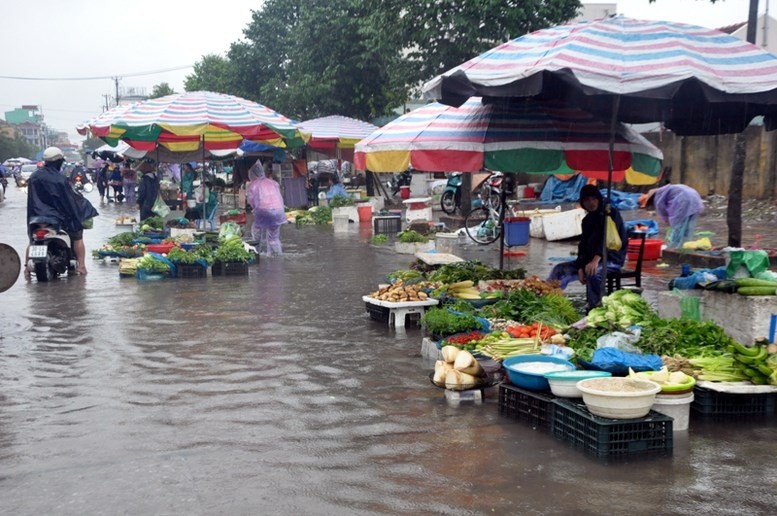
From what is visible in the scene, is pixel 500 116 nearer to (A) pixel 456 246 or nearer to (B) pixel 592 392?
(B) pixel 592 392

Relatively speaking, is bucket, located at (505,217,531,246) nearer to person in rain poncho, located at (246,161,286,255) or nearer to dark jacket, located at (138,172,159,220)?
person in rain poncho, located at (246,161,286,255)

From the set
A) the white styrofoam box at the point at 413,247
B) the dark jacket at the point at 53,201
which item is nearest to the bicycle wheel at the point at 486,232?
the white styrofoam box at the point at 413,247

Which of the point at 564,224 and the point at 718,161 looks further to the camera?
the point at 718,161

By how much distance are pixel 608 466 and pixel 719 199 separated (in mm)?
20585

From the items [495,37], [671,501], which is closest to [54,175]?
[671,501]

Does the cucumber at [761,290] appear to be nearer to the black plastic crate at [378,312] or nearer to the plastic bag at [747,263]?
the plastic bag at [747,263]

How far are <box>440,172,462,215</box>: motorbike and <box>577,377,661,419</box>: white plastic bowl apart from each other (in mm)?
19591

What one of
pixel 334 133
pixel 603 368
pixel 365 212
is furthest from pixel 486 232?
pixel 603 368

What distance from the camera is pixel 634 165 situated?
9.62 meters

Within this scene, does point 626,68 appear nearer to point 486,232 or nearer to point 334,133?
point 486,232

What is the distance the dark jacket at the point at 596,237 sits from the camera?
9344mm

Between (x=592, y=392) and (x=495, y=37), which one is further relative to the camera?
(x=495, y=37)

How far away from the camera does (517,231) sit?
15445mm

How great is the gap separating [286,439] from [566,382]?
6.69 ft
